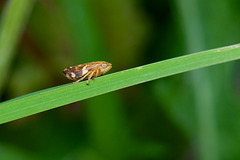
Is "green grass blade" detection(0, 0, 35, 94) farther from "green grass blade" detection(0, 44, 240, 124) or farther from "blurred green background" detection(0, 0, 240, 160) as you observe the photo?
"green grass blade" detection(0, 44, 240, 124)

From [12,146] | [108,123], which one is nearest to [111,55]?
[108,123]

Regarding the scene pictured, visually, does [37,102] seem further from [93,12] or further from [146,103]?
[146,103]

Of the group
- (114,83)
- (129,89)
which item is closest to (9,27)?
(114,83)

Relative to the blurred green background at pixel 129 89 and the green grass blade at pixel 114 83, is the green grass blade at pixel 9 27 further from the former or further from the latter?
the green grass blade at pixel 114 83

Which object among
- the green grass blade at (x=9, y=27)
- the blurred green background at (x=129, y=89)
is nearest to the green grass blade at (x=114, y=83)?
the green grass blade at (x=9, y=27)

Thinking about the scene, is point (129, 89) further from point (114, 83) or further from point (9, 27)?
point (114, 83)

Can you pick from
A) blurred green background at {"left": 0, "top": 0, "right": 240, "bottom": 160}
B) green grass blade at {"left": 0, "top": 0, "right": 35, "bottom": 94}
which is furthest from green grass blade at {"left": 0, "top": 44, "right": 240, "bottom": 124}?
blurred green background at {"left": 0, "top": 0, "right": 240, "bottom": 160}
